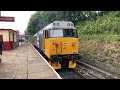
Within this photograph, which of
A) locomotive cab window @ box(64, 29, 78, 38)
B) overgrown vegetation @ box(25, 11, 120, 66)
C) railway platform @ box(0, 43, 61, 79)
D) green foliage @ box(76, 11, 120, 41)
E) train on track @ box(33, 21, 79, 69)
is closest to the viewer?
railway platform @ box(0, 43, 61, 79)

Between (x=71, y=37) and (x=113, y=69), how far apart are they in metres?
3.36

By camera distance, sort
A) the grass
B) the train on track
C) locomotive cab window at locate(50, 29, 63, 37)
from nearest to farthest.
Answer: the train on track, locomotive cab window at locate(50, 29, 63, 37), the grass

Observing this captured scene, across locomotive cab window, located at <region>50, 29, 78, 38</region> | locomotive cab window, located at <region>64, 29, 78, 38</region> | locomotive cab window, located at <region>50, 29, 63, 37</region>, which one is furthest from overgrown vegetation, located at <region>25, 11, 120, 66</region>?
locomotive cab window, located at <region>50, 29, 63, 37</region>

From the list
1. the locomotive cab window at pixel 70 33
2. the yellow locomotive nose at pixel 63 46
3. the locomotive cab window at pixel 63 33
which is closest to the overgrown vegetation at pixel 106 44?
the yellow locomotive nose at pixel 63 46

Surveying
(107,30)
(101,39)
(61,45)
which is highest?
(107,30)

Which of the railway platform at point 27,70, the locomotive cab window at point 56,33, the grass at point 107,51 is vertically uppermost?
the locomotive cab window at point 56,33

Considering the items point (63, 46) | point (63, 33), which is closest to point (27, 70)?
point (63, 46)

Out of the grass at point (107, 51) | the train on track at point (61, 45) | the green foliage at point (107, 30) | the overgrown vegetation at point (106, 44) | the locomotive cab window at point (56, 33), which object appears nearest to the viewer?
the train on track at point (61, 45)

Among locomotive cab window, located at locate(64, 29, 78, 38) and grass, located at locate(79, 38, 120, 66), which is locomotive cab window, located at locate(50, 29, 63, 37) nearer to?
locomotive cab window, located at locate(64, 29, 78, 38)

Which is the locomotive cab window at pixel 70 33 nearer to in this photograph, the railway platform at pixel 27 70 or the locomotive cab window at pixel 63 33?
the locomotive cab window at pixel 63 33

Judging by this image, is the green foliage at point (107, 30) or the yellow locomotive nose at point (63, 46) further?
the green foliage at point (107, 30)

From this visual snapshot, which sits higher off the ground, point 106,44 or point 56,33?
point 56,33

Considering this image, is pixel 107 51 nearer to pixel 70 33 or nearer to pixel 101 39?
pixel 101 39
